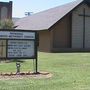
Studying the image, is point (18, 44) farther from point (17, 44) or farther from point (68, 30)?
point (68, 30)

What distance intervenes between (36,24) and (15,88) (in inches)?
1413

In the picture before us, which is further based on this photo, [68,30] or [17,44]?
[68,30]

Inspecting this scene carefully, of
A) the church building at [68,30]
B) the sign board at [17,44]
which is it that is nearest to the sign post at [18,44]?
the sign board at [17,44]

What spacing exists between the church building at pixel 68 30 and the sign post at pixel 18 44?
2524 cm

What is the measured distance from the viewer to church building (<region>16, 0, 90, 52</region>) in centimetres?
4247

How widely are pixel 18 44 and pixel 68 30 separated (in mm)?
28929

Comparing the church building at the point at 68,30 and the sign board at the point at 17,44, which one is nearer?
the sign board at the point at 17,44

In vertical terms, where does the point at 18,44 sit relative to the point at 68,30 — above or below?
below

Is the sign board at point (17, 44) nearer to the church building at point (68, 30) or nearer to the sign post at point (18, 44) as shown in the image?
the sign post at point (18, 44)

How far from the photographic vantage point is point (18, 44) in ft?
52.8

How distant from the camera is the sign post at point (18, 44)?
15.8 m

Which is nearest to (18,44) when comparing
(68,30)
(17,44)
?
(17,44)

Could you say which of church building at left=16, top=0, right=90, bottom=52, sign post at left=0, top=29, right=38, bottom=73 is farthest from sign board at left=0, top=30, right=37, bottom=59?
church building at left=16, top=0, right=90, bottom=52

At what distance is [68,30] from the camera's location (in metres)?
44.7
